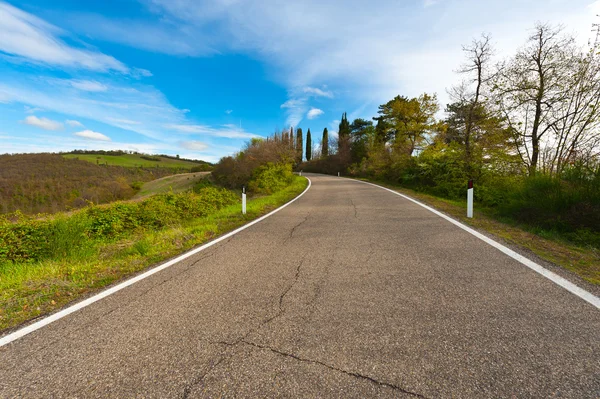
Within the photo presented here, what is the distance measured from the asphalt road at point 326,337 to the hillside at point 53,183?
121ft

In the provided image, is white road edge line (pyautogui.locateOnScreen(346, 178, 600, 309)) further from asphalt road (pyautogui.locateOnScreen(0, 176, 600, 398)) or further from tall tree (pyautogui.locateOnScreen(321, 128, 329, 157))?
tall tree (pyautogui.locateOnScreen(321, 128, 329, 157))

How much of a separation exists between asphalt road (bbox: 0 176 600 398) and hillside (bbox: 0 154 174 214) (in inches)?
1447

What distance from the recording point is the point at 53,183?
160 ft

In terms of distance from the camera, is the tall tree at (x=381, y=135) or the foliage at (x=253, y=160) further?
the tall tree at (x=381, y=135)

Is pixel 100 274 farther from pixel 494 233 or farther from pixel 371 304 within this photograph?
pixel 494 233

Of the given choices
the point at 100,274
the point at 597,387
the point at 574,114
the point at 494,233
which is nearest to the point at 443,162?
the point at 574,114

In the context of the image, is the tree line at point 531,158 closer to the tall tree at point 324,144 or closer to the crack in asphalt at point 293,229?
the crack in asphalt at point 293,229

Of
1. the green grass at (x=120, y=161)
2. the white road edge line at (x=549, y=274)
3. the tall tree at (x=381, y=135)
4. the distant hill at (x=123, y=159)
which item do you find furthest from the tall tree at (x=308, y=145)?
the white road edge line at (x=549, y=274)

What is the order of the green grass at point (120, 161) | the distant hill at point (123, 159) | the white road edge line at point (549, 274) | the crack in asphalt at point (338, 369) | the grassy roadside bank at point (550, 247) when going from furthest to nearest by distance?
1. the green grass at point (120, 161)
2. the distant hill at point (123, 159)
3. the grassy roadside bank at point (550, 247)
4. the white road edge line at point (549, 274)
5. the crack in asphalt at point (338, 369)

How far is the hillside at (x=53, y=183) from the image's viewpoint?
38.9 metres

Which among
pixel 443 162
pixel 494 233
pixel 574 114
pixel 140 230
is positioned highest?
pixel 574 114

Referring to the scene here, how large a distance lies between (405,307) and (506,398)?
100 centimetres

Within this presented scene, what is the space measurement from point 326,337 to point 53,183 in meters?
67.7

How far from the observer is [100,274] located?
3.62m
